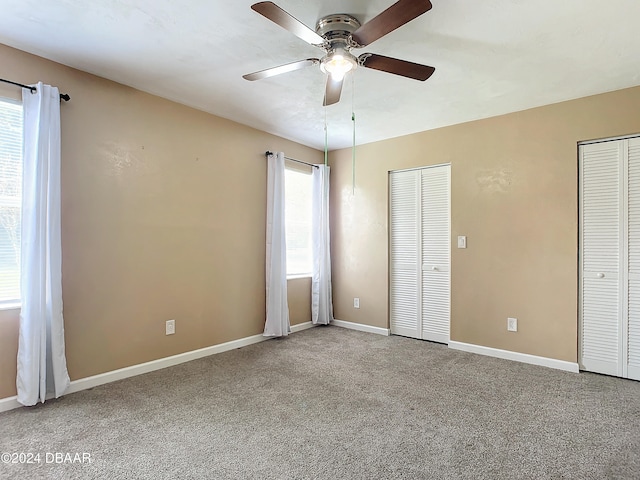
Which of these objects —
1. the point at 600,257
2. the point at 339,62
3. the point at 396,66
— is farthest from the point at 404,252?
the point at 339,62

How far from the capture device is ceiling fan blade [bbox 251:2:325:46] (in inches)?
63.1

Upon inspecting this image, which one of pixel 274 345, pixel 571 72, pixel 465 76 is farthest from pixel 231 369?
pixel 571 72

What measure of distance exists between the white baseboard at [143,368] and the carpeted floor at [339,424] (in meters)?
0.07

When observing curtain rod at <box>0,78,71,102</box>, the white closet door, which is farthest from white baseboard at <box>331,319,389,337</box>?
curtain rod at <box>0,78,71,102</box>

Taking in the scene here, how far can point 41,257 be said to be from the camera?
247cm

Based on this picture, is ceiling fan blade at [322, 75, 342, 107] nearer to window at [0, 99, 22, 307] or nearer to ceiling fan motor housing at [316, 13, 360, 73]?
ceiling fan motor housing at [316, 13, 360, 73]

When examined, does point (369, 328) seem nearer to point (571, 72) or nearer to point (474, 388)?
point (474, 388)

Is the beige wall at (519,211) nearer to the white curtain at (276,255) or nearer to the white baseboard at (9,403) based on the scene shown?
the white curtain at (276,255)

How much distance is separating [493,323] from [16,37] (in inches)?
180

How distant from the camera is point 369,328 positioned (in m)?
4.69

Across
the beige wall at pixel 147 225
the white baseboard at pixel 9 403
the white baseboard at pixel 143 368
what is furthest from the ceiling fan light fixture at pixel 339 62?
the white baseboard at pixel 9 403

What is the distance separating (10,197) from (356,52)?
2.59m

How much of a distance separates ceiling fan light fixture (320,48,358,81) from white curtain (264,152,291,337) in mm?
2156

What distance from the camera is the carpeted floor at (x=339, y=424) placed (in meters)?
1.84
